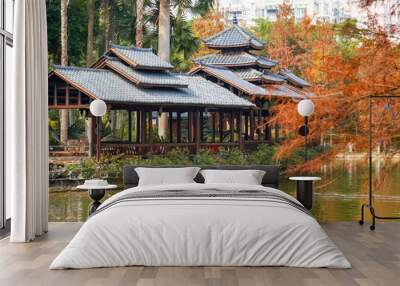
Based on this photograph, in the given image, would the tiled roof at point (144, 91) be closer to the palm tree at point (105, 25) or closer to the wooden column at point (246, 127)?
the wooden column at point (246, 127)

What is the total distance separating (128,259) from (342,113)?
6366 mm

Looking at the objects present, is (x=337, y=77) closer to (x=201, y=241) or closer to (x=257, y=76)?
(x=257, y=76)

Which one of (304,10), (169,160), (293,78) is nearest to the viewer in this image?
(293,78)

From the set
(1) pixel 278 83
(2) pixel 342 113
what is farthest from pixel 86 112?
(2) pixel 342 113

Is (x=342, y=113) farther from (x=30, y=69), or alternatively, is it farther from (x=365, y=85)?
(x=30, y=69)

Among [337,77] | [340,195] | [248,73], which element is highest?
[248,73]

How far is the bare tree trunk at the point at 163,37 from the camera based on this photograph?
12.0 meters

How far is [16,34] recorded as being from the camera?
4.99m

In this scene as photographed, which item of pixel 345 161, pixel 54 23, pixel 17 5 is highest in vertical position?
pixel 54 23

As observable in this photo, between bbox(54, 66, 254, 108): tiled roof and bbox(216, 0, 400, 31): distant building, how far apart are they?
66.8 inches

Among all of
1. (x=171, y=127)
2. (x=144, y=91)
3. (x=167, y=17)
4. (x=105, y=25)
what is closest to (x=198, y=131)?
(x=171, y=127)

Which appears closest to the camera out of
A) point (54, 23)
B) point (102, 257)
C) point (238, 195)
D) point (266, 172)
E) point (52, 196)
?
point (102, 257)

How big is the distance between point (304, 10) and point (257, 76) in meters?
2.18

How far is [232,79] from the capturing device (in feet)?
47.6
